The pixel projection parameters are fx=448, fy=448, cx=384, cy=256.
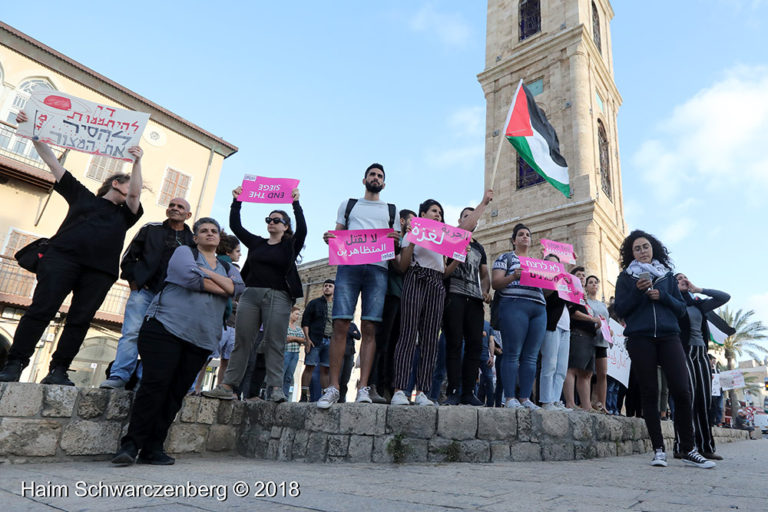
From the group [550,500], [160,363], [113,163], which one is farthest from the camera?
[113,163]

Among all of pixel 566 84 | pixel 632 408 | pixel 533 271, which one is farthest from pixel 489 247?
pixel 533 271

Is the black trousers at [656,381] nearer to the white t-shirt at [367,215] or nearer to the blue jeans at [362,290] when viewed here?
the blue jeans at [362,290]

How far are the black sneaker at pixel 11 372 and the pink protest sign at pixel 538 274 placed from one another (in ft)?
14.2

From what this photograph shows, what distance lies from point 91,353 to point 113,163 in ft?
20.6

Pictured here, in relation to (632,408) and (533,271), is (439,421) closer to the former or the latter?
(533,271)

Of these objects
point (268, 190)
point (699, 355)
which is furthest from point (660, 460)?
point (268, 190)

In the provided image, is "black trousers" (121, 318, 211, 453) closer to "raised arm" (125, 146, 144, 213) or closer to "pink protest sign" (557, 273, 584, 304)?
"raised arm" (125, 146, 144, 213)

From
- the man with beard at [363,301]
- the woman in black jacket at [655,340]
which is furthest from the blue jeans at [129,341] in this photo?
the woman in black jacket at [655,340]

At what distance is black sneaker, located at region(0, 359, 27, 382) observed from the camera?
3.10 metres

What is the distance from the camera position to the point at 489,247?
18469mm

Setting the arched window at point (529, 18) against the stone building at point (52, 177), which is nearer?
the stone building at point (52, 177)

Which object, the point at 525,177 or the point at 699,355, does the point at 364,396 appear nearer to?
the point at 699,355

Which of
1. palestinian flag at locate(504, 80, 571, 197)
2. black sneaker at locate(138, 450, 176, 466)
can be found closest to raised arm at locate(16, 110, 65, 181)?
black sneaker at locate(138, 450, 176, 466)

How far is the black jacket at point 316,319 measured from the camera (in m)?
6.49
